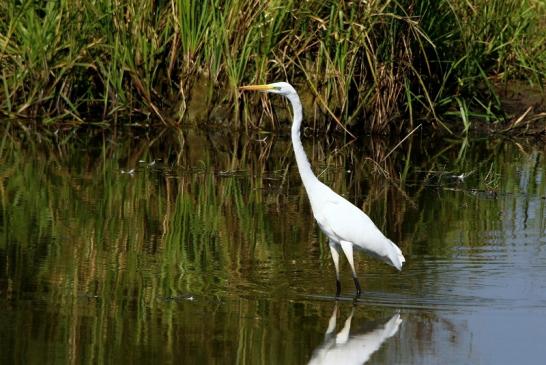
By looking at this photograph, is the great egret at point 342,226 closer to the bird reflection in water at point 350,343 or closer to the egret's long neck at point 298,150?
the egret's long neck at point 298,150

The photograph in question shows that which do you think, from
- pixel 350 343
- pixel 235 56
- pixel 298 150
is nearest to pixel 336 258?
pixel 298 150

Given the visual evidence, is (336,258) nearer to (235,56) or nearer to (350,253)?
(350,253)

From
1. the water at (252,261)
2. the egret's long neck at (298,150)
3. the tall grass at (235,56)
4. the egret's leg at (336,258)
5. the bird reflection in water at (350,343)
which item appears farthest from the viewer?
the tall grass at (235,56)

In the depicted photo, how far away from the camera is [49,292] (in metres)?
5.95

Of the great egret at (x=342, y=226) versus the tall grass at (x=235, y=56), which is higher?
the tall grass at (x=235, y=56)

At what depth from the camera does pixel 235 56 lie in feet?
39.7

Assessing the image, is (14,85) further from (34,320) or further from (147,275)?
(34,320)

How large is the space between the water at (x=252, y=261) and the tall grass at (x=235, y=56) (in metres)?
1.09

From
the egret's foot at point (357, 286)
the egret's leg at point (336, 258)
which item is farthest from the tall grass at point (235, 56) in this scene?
the egret's foot at point (357, 286)

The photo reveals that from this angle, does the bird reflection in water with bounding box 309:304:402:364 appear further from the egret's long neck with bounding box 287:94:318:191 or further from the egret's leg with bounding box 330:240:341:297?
the egret's long neck with bounding box 287:94:318:191

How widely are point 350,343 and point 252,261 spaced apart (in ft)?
5.38

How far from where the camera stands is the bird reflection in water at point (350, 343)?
5.04m

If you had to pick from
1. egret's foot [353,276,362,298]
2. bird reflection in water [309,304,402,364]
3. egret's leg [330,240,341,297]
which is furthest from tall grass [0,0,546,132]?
bird reflection in water [309,304,402,364]

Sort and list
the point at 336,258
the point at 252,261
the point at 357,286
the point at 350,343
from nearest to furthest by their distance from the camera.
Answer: the point at 350,343 → the point at 357,286 → the point at 336,258 → the point at 252,261
